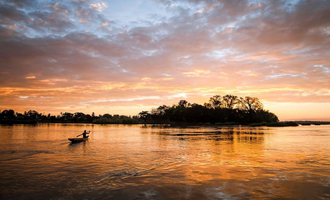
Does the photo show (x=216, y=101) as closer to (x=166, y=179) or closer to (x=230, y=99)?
(x=230, y=99)

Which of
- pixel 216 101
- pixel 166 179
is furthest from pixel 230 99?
pixel 166 179

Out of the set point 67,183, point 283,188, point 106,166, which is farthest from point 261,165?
point 67,183

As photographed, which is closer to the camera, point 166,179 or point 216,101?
point 166,179

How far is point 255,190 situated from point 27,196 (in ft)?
38.3

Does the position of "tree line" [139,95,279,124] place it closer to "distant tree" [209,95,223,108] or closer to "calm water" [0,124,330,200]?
"distant tree" [209,95,223,108]

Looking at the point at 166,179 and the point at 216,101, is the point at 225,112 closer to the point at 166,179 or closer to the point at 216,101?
the point at 216,101

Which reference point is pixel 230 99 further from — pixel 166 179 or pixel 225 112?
pixel 166 179

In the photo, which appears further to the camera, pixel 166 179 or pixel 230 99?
pixel 230 99

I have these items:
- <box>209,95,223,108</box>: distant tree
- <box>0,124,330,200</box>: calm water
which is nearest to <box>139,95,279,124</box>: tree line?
<box>209,95,223,108</box>: distant tree

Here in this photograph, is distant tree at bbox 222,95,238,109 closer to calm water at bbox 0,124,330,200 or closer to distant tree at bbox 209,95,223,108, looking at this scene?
distant tree at bbox 209,95,223,108

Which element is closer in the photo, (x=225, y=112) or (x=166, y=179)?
(x=166, y=179)

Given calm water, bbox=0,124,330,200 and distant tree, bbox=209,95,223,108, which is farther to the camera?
distant tree, bbox=209,95,223,108

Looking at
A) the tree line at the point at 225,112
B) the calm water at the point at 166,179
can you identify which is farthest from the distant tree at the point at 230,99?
the calm water at the point at 166,179

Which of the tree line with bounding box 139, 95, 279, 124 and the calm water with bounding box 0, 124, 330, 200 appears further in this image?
the tree line with bounding box 139, 95, 279, 124
